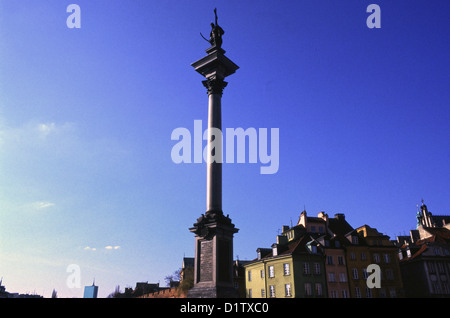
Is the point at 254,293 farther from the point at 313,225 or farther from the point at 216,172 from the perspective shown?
the point at 216,172

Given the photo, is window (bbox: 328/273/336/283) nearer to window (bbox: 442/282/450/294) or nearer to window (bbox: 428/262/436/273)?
window (bbox: 428/262/436/273)

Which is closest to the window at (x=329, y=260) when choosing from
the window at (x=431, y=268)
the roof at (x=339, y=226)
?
the roof at (x=339, y=226)

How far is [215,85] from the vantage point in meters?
20.9

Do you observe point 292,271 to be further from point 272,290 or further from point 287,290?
point 272,290

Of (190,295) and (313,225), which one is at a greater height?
A: (313,225)

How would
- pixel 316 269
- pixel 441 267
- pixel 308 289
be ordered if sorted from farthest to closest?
pixel 441 267
pixel 316 269
pixel 308 289

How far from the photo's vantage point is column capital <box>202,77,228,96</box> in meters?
20.8

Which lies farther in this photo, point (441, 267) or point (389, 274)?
point (441, 267)

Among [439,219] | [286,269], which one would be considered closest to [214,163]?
[286,269]
